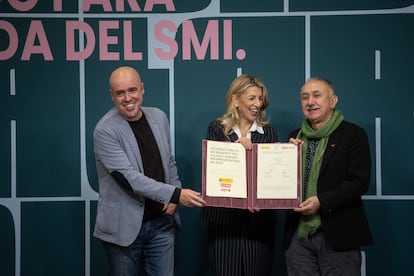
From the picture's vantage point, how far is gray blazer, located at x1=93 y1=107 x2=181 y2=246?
85.0 inches

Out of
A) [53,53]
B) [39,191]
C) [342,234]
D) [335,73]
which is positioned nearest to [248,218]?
[342,234]

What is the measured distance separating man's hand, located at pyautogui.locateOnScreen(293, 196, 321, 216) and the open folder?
0.16 ft

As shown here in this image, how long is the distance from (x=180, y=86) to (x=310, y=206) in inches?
50.7

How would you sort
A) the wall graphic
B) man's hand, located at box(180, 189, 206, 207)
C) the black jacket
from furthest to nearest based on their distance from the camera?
the wall graphic → man's hand, located at box(180, 189, 206, 207) → the black jacket

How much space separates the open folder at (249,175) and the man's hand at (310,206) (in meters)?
0.05

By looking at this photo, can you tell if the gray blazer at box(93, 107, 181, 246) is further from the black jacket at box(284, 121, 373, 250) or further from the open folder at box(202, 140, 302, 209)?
the black jacket at box(284, 121, 373, 250)

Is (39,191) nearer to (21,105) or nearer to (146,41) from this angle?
(21,105)

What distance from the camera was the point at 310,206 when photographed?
2.12m

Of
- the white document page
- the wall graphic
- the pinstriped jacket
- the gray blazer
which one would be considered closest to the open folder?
the white document page

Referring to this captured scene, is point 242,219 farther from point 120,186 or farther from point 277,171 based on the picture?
point 120,186

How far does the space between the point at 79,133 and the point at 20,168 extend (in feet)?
1.52

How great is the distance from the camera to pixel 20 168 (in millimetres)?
3012

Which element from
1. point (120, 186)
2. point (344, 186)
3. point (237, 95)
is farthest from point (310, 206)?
point (120, 186)

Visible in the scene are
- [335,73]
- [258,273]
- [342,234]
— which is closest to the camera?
[342,234]
